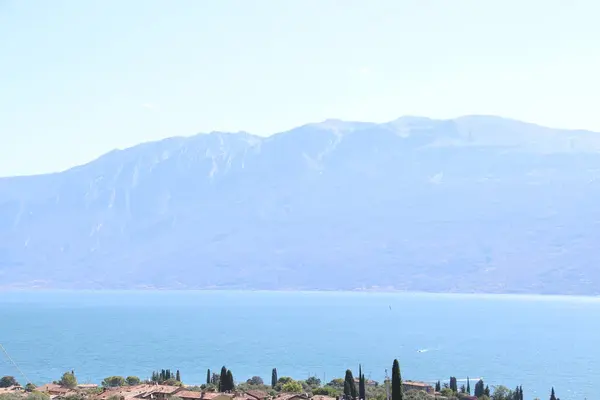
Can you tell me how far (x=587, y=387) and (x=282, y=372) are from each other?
3905 centimetres

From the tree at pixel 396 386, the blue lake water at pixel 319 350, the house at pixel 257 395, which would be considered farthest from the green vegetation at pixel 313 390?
the blue lake water at pixel 319 350

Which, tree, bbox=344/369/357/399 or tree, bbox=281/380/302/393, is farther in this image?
tree, bbox=281/380/302/393

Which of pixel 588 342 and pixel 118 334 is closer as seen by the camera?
pixel 588 342

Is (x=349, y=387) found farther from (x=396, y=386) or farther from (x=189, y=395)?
(x=396, y=386)

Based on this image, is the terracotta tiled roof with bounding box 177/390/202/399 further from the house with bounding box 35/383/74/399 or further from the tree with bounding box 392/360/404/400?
the tree with bounding box 392/360/404/400

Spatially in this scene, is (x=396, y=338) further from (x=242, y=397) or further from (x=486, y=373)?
(x=242, y=397)

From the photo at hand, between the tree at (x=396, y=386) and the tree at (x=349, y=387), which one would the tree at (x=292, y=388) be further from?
the tree at (x=396, y=386)

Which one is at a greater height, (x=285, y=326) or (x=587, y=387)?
(x=285, y=326)

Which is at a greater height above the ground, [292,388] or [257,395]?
[292,388]

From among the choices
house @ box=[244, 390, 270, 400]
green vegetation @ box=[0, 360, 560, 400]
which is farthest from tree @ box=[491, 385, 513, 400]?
house @ box=[244, 390, 270, 400]

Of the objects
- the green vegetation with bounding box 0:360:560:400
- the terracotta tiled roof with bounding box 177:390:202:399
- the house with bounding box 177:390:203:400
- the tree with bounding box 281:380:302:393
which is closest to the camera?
the house with bounding box 177:390:203:400

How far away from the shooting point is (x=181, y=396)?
6494cm

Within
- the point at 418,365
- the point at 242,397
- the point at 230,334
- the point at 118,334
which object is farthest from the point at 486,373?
the point at 118,334

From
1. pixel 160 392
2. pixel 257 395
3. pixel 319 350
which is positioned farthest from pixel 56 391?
pixel 319 350
